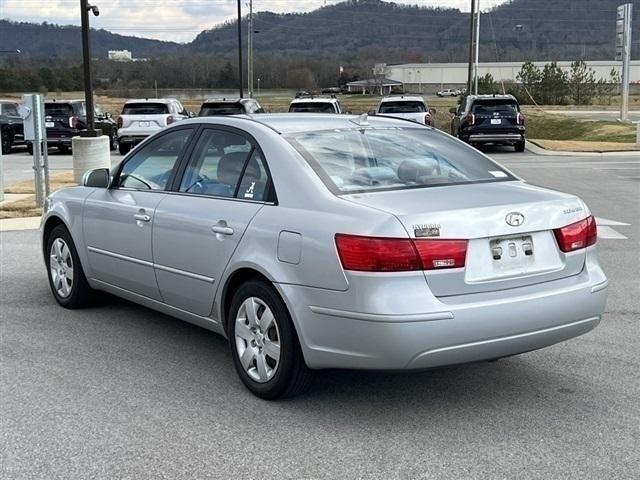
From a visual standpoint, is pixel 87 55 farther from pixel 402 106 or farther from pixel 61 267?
pixel 402 106

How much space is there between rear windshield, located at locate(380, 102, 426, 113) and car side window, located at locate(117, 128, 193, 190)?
2012cm

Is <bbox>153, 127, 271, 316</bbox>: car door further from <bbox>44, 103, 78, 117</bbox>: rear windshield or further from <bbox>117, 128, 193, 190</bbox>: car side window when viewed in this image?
<bbox>44, 103, 78, 117</bbox>: rear windshield

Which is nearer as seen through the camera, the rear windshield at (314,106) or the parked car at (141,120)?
the parked car at (141,120)

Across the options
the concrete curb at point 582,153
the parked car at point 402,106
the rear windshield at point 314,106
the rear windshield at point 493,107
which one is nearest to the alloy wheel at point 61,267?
the rear windshield at point 314,106

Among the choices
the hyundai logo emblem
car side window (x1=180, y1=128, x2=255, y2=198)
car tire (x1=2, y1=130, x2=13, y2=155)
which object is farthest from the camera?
car tire (x1=2, y1=130, x2=13, y2=155)

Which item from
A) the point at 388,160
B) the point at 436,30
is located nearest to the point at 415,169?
the point at 388,160

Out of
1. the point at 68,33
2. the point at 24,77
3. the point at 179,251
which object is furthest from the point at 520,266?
the point at 68,33

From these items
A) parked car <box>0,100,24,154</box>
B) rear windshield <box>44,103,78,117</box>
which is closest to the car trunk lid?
rear windshield <box>44,103,78,117</box>

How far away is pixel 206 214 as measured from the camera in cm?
509

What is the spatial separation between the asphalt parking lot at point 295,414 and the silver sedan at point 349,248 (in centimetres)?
34

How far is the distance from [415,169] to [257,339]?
1374 mm

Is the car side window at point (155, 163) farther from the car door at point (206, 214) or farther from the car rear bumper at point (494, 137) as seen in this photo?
the car rear bumper at point (494, 137)

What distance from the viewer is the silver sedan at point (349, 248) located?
4074mm

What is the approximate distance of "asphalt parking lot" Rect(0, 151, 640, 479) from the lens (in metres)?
3.87
